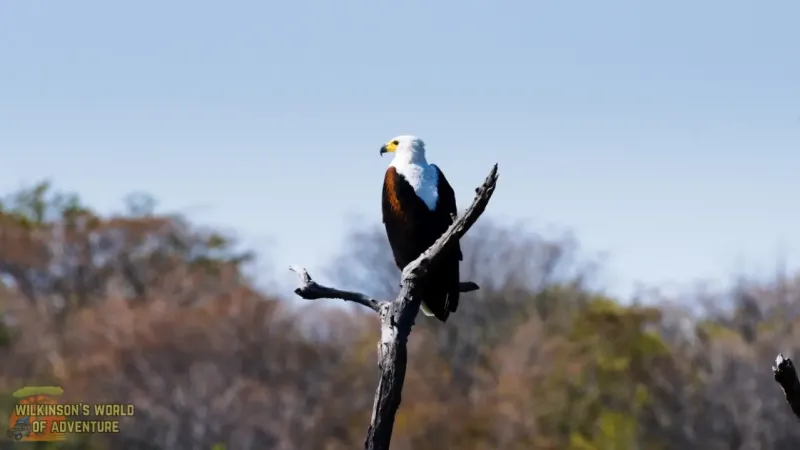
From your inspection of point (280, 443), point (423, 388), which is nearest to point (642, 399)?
point (423, 388)

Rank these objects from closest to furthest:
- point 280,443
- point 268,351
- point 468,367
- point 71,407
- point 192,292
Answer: point 71,407, point 280,443, point 268,351, point 192,292, point 468,367

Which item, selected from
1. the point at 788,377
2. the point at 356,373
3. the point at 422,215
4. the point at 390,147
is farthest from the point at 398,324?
the point at 356,373

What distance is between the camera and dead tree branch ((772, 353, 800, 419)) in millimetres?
7078

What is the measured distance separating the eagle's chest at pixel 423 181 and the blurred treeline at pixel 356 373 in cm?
2904

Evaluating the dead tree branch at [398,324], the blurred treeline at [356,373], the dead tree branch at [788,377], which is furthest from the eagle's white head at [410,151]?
the blurred treeline at [356,373]

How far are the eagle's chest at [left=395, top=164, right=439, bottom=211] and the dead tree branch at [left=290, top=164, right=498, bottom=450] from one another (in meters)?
2.56

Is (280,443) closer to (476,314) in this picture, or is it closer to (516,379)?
(516,379)

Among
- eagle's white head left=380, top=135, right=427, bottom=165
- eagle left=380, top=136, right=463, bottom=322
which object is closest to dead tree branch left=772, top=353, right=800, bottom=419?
eagle left=380, top=136, right=463, bottom=322

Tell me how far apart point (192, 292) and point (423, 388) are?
1010cm

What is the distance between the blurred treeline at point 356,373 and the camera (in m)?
44.7

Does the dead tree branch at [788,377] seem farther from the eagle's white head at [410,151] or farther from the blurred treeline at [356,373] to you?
the blurred treeline at [356,373]

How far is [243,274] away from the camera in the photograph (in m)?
60.1

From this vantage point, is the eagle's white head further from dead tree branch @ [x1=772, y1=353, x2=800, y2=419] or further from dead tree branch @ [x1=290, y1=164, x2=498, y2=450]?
dead tree branch @ [x1=772, y1=353, x2=800, y2=419]

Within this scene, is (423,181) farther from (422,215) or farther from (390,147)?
(390,147)
